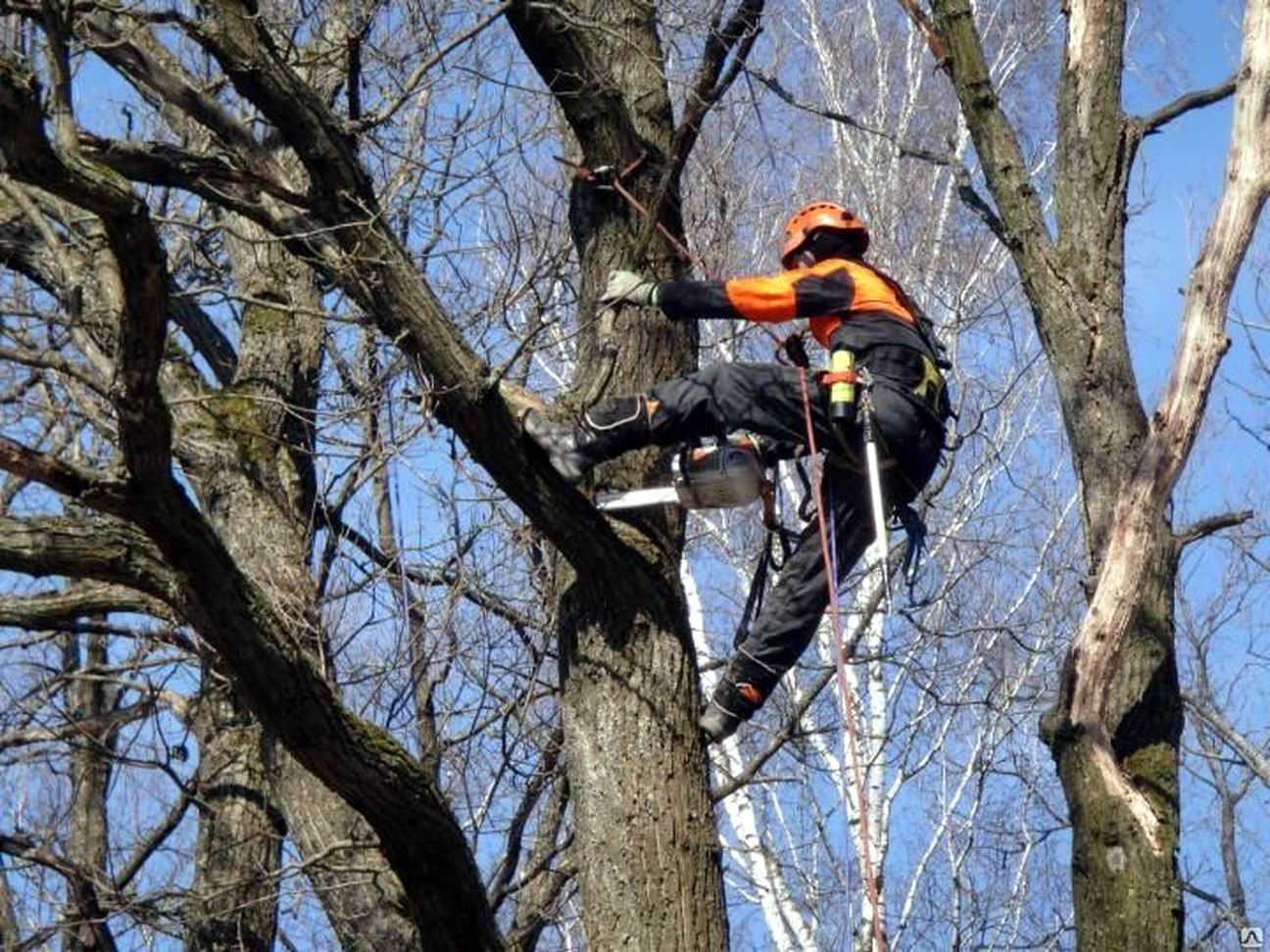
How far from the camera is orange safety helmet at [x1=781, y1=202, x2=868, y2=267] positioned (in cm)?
646

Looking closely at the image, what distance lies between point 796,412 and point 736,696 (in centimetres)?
88

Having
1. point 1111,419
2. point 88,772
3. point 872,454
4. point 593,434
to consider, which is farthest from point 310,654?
point 88,772

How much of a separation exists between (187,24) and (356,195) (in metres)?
0.64

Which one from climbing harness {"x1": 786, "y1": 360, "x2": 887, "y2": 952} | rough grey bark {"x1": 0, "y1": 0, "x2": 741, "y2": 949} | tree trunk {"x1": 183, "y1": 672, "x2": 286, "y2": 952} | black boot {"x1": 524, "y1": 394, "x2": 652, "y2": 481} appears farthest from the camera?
tree trunk {"x1": 183, "y1": 672, "x2": 286, "y2": 952}

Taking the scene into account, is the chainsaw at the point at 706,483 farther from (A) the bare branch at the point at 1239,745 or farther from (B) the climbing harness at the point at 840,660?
(A) the bare branch at the point at 1239,745

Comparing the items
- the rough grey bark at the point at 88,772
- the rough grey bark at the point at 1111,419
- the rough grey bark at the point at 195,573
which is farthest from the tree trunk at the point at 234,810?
the rough grey bark at the point at 1111,419

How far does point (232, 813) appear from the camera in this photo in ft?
25.0

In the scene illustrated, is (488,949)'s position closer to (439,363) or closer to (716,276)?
(439,363)

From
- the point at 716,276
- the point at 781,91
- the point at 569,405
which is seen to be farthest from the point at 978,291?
the point at 569,405

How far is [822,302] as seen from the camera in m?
6.11

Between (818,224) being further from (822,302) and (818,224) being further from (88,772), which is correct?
(88,772)

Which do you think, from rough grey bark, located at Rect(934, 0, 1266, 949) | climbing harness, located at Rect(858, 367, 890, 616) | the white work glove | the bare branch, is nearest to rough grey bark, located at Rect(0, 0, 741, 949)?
the white work glove

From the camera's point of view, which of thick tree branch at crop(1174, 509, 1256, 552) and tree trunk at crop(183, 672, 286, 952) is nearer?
thick tree branch at crop(1174, 509, 1256, 552)

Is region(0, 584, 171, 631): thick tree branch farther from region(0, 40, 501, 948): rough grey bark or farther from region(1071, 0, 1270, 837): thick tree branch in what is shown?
region(1071, 0, 1270, 837): thick tree branch
